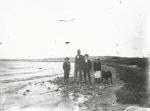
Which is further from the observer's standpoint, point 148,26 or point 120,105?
point 148,26

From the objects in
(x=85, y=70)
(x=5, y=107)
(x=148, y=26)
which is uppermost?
(x=148, y=26)

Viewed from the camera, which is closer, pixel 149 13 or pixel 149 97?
pixel 149 97

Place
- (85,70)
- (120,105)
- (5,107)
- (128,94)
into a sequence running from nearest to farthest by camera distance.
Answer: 1. (120,105)
2. (5,107)
3. (128,94)
4. (85,70)

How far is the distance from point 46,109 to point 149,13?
7409 millimetres

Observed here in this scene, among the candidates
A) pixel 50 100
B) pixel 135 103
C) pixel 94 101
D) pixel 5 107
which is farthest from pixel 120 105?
pixel 5 107

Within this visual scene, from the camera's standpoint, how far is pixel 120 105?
41.1ft

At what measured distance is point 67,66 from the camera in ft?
68.7

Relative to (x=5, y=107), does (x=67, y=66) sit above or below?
above

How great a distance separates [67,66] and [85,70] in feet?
4.82

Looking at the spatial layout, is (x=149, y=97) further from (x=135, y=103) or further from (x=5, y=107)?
(x=5, y=107)

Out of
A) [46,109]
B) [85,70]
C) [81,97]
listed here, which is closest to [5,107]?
[46,109]

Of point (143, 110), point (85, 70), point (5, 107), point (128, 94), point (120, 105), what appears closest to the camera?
point (143, 110)

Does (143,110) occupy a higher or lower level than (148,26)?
lower

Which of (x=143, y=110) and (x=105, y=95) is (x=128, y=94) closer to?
(x=105, y=95)
